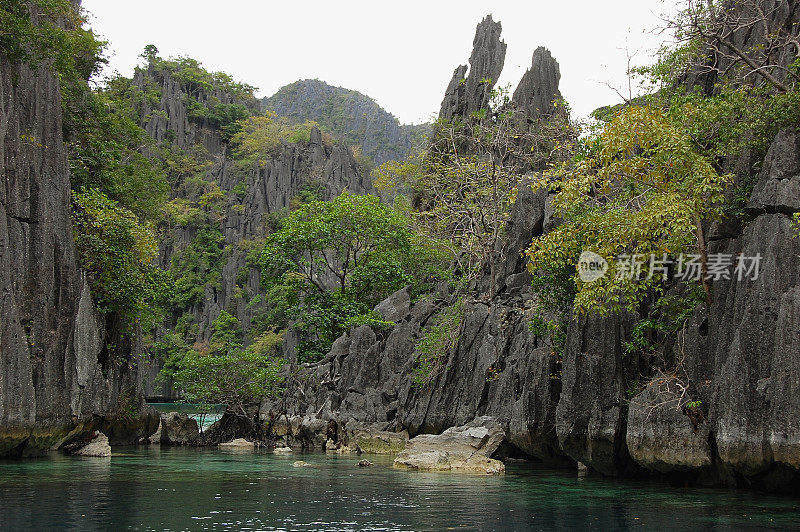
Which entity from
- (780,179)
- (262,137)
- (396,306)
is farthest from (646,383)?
(262,137)

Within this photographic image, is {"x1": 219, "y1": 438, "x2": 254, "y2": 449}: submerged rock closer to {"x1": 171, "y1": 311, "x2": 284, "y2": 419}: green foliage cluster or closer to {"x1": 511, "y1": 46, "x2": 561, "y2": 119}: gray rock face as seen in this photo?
{"x1": 171, "y1": 311, "x2": 284, "y2": 419}: green foliage cluster

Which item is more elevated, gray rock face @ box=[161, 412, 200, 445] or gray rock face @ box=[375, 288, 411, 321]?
gray rock face @ box=[375, 288, 411, 321]

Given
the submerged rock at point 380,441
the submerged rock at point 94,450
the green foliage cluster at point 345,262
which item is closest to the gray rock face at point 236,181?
the green foliage cluster at point 345,262

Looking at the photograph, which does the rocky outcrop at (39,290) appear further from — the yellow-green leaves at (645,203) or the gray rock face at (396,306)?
the yellow-green leaves at (645,203)

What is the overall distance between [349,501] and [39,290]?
13772 mm

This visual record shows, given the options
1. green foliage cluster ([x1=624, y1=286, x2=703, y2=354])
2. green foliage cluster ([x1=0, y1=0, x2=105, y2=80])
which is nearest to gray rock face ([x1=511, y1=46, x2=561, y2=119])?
green foliage cluster ([x1=0, y1=0, x2=105, y2=80])

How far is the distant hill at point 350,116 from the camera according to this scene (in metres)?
118

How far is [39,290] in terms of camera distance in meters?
21.9

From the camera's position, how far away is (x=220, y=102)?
88.6 metres

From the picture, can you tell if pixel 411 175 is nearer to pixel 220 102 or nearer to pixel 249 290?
pixel 249 290

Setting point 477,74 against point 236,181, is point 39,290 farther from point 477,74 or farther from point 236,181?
point 236,181

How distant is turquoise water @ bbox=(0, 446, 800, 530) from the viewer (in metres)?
10.8

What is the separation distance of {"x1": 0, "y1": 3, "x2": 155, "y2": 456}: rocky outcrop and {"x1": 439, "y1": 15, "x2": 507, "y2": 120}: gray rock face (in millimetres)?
27878

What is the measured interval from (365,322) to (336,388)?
350 centimetres
